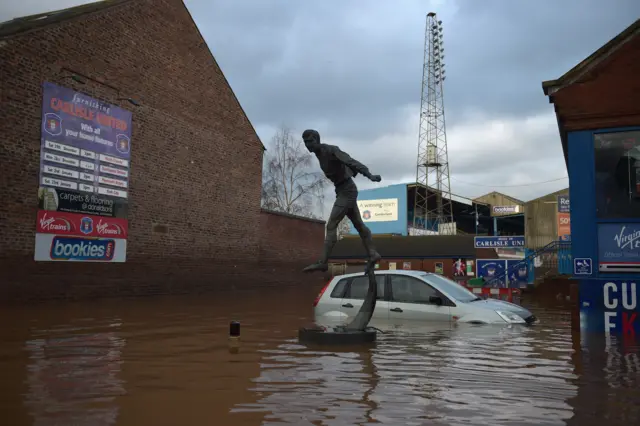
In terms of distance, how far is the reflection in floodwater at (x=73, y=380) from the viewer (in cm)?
376

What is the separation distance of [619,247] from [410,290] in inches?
127

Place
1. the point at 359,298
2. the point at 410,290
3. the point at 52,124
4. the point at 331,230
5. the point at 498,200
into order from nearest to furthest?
1. the point at 331,230
2. the point at 410,290
3. the point at 359,298
4. the point at 52,124
5. the point at 498,200

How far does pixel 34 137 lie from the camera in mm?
14586

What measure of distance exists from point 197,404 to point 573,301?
256 inches

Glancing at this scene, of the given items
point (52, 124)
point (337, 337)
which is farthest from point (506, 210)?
point (337, 337)

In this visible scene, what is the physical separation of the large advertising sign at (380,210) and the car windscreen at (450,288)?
161ft

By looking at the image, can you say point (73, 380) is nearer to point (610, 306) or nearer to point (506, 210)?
point (610, 306)

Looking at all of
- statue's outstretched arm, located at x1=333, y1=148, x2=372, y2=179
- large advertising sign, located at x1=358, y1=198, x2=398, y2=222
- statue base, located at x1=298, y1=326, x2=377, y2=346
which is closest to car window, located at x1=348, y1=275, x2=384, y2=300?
statue base, located at x1=298, y1=326, x2=377, y2=346

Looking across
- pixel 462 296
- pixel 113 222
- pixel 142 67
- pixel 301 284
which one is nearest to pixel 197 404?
pixel 462 296

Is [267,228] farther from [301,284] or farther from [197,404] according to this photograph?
[197,404]

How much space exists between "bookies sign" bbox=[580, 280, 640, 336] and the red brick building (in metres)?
13.0

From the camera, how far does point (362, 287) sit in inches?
365

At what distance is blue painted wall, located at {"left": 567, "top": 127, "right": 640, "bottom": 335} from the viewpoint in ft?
25.9

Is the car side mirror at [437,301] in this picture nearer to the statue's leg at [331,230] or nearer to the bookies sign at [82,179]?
the statue's leg at [331,230]
